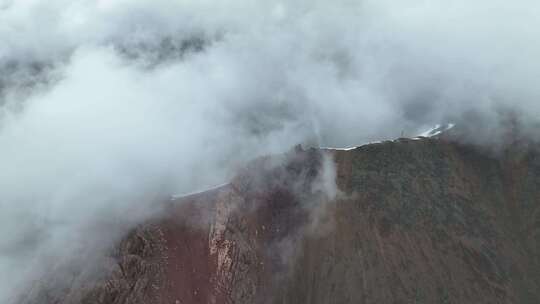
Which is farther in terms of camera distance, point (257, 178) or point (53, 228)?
point (257, 178)

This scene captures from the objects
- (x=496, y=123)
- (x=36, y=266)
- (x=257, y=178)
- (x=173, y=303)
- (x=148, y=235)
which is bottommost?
(x=173, y=303)

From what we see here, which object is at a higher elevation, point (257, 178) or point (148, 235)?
point (257, 178)

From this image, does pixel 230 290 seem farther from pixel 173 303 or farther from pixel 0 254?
pixel 0 254

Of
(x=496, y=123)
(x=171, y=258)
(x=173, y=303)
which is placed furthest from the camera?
(x=496, y=123)

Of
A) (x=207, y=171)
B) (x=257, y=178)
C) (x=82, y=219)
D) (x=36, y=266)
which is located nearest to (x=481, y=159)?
(x=257, y=178)

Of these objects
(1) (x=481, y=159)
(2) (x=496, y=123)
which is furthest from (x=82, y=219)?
(2) (x=496, y=123)

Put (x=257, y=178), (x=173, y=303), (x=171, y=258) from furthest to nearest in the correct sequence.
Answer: (x=257, y=178)
(x=171, y=258)
(x=173, y=303)
